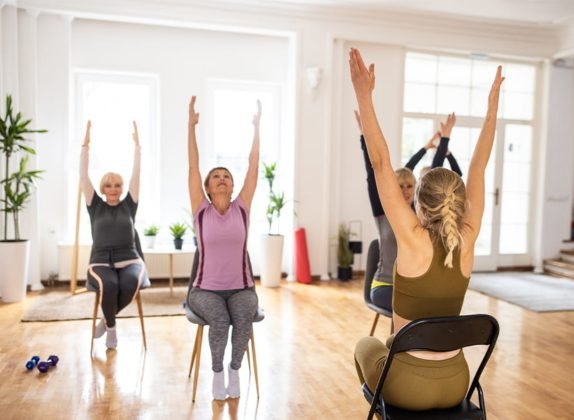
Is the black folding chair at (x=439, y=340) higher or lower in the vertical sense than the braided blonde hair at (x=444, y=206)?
lower

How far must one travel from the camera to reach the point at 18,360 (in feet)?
10.5

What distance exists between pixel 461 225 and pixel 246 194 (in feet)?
4.65

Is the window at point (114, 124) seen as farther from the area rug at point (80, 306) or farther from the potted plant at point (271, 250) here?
the potted plant at point (271, 250)

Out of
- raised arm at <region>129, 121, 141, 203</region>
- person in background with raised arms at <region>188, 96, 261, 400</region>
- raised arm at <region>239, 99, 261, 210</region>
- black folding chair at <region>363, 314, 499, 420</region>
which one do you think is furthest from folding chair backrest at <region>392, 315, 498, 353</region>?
raised arm at <region>129, 121, 141, 203</region>

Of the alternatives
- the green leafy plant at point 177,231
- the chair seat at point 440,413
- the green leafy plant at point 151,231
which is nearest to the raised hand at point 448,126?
the chair seat at point 440,413

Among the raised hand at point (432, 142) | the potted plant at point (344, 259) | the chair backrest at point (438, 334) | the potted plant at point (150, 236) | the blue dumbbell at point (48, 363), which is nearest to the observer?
the chair backrest at point (438, 334)

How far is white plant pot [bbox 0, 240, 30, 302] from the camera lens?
457 centimetres

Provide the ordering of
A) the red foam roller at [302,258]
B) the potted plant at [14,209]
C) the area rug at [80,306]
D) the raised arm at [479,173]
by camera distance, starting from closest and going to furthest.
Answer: the raised arm at [479,173] → the area rug at [80,306] → the potted plant at [14,209] → the red foam roller at [302,258]

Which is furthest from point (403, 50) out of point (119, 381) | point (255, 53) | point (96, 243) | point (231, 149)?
point (119, 381)

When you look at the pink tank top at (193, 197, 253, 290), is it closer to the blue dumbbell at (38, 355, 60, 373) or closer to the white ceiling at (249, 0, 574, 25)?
the blue dumbbell at (38, 355, 60, 373)

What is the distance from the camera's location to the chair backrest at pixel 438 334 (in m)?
1.54

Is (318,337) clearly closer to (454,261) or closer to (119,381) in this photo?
(119,381)

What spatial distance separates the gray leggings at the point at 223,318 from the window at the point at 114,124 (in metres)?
3.36

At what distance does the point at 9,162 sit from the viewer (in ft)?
16.1
